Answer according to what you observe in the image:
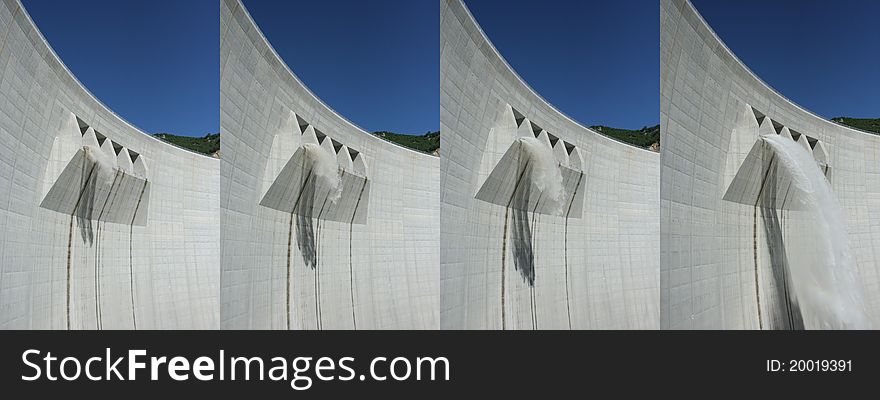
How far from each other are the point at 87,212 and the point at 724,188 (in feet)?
27.4

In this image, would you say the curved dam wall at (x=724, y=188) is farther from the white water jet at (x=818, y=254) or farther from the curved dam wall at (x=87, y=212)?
the curved dam wall at (x=87, y=212)

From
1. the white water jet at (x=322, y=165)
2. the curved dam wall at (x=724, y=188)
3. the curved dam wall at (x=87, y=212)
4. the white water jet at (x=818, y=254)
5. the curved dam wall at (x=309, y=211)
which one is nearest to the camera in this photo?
the curved dam wall at (x=87, y=212)

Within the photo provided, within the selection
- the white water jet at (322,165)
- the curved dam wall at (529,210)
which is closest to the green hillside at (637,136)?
the curved dam wall at (529,210)

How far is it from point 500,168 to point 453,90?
1123mm

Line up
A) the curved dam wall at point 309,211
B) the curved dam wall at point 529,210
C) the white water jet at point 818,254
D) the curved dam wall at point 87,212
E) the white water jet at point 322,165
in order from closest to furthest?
the curved dam wall at point 87,212
the curved dam wall at point 309,211
the curved dam wall at point 529,210
the white water jet at point 322,165
the white water jet at point 818,254

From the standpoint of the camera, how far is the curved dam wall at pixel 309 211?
566 cm

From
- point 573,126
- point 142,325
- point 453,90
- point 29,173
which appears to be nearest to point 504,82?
point 453,90

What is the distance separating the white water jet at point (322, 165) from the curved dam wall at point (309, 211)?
0.04 feet

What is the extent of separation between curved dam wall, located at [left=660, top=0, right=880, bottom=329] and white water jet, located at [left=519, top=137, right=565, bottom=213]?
149 cm

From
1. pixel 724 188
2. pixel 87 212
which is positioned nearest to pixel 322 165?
pixel 87 212

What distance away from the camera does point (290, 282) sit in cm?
643

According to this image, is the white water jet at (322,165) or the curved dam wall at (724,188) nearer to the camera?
the curved dam wall at (724,188)

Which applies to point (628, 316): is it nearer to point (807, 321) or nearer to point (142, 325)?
point (807, 321)

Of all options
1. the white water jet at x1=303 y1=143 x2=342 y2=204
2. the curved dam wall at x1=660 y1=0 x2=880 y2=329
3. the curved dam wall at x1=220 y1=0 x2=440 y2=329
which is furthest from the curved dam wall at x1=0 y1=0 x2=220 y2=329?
the curved dam wall at x1=660 y1=0 x2=880 y2=329
